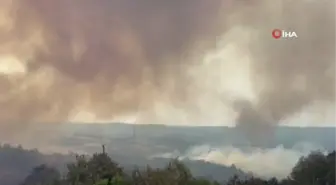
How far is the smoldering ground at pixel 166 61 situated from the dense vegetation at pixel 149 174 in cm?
32

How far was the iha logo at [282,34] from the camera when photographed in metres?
3.54

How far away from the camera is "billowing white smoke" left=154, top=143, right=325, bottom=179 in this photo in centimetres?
355

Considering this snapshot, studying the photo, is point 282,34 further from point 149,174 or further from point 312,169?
point 149,174

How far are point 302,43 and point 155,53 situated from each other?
1018 millimetres

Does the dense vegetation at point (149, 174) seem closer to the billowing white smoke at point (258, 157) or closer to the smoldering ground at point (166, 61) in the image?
the billowing white smoke at point (258, 157)

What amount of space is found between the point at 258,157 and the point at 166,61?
924 millimetres

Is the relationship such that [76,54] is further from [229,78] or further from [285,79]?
[285,79]

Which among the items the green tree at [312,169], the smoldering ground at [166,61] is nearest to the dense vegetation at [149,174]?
the green tree at [312,169]

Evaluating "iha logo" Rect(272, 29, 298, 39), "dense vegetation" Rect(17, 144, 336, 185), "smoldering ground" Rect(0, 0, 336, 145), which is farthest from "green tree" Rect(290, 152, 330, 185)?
"iha logo" Rect(272, 29, 298, 39)

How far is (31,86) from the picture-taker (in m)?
3.58

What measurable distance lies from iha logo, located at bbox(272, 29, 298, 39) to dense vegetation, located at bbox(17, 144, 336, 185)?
828 mm

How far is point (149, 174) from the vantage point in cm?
347

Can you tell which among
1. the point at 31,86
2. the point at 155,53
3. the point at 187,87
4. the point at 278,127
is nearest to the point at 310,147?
the point at 278,127

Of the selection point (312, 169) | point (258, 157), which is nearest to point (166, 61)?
point (258, 157)
